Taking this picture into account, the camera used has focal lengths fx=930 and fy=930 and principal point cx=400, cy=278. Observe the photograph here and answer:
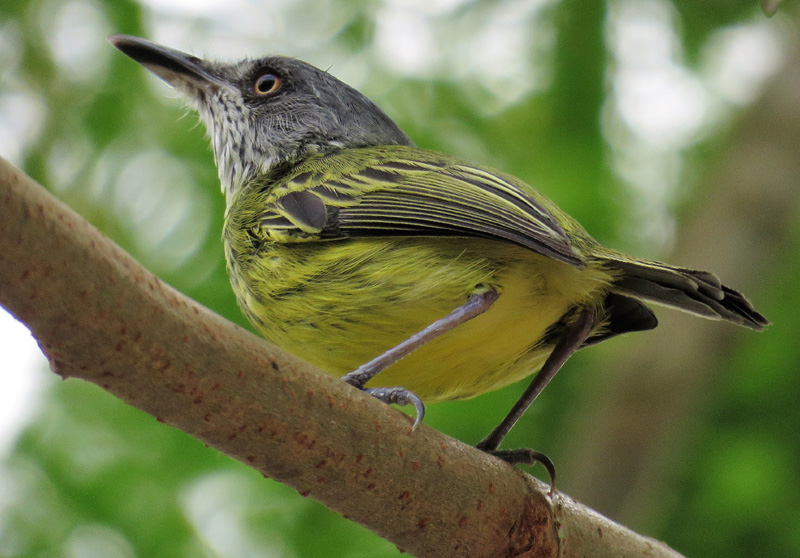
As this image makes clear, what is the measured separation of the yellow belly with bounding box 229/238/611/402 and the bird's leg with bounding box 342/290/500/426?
0.07 meters

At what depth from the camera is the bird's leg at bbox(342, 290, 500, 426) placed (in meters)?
3.04

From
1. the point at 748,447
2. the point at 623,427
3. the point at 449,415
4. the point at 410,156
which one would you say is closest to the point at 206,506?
the point at 449,415

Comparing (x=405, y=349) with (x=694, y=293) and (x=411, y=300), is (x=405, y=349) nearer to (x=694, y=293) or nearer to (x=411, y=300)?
(x=411, y=300)

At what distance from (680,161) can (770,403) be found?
2313 millimetres

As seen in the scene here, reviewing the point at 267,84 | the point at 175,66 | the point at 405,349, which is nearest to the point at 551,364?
the point at 405,349

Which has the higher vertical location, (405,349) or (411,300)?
(411,300)

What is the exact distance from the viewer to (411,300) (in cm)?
326

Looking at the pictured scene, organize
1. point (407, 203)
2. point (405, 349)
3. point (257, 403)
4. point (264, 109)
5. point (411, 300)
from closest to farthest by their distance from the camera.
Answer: point (257, 403) → point (405, 349) → point (411, 300) → point (407, 203) → point (264, 109)

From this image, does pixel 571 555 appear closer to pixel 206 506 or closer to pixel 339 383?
pixel 339 383

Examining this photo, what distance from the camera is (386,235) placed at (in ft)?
11.2

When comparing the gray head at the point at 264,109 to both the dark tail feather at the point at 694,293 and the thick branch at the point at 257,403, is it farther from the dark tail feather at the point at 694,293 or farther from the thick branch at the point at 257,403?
the thick branch at the point at 257,403

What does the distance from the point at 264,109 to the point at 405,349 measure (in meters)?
2.19

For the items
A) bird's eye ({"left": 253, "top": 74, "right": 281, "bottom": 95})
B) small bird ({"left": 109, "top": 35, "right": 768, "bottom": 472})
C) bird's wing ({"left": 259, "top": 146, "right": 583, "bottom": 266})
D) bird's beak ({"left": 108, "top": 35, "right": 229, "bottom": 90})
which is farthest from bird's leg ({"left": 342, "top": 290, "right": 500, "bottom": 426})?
bird's beak ({"left": 108, "top": 35, "right": 229, "bottom": 90})

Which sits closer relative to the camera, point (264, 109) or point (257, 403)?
point (257, 403)
